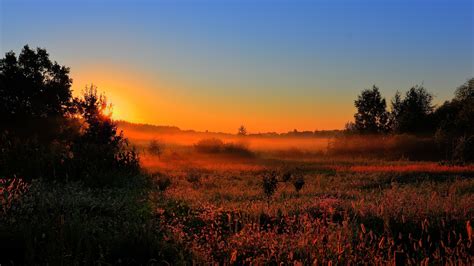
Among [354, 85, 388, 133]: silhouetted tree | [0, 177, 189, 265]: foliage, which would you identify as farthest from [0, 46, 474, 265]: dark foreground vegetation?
[354, 85, 388, 133]: silhouetted tree

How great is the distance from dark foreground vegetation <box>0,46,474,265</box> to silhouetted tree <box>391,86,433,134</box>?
504 inches

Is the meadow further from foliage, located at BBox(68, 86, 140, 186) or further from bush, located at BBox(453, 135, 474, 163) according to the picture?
bush, located at BBox(453, 135, 474, 163)

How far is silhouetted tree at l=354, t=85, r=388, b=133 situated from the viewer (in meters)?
70.8

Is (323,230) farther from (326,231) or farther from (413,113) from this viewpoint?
(413,113)

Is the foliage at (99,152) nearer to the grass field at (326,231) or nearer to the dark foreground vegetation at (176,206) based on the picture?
the dark foreground vegetation at (176,206)

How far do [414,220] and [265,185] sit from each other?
6548 millimetres

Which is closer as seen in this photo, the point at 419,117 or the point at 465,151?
the point at 465,151

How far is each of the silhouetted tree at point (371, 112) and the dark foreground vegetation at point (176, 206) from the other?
19.5 meters

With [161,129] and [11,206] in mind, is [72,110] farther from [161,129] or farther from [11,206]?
[161,129]

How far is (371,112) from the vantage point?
235 ft

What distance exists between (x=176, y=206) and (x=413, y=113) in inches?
2408

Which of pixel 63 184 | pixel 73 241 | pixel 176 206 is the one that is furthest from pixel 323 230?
pixel 63 184

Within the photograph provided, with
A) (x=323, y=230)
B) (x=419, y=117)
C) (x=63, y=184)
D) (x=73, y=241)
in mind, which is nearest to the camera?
(x=73, y=241)

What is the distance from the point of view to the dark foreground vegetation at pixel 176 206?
6.34 meters
